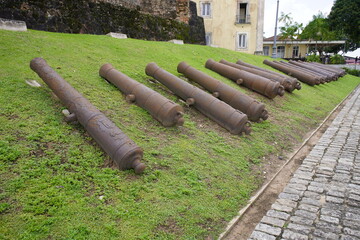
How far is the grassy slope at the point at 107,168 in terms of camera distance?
3318 millimetres

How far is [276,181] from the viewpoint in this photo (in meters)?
5.23

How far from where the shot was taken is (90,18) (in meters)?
13.5

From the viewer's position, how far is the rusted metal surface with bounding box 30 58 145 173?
421 cm

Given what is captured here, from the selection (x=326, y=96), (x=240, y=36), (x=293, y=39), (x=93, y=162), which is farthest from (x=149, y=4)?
(x=293, y=39)

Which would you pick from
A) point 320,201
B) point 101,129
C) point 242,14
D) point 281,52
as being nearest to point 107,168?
point 101,129

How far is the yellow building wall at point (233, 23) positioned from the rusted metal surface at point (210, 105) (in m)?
28.6

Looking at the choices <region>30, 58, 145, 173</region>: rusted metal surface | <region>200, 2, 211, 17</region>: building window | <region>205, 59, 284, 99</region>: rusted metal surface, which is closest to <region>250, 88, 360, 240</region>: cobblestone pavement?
<region>30, 58, 145, 173</region>: rusted metal surface

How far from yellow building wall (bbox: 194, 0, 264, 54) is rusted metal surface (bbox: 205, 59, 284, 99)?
24.3m

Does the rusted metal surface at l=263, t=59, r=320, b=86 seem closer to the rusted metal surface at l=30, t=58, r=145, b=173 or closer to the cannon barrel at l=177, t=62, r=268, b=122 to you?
the cannon barrel at l=177, t=62, r=268, b=122

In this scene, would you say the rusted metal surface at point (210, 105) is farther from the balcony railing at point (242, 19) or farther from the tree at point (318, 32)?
the tree at point (318, 32)

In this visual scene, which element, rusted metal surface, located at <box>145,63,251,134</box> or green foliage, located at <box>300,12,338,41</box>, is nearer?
rusted metal surface, located at <box>145,63,251,134</box>

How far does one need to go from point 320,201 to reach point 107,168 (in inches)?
134

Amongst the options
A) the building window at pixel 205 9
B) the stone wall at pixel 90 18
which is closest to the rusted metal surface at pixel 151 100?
the stone wall at pixel 90 18

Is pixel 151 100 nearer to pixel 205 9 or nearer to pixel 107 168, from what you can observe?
pixel 107 168
